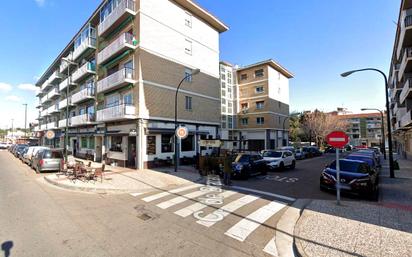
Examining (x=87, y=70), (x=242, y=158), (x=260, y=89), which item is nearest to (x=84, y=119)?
(x=87, y=70)

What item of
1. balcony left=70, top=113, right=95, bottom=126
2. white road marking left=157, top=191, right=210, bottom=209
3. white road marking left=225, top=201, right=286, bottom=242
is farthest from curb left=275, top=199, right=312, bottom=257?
balcony left=70, top=113, right=95, bottom=126

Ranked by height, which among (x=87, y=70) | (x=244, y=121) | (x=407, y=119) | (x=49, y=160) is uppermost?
(x=87, y=70)

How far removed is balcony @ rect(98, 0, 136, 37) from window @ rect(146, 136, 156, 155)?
33.9 feet

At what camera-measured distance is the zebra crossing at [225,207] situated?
5332mm

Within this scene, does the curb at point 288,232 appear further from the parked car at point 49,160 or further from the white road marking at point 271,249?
the parked car at point 49,160

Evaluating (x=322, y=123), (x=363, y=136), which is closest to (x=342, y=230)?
(x=322, y=123)

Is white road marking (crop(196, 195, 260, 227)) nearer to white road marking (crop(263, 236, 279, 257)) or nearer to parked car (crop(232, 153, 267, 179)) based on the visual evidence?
white road marking (crop(263, 236, 279, 257))

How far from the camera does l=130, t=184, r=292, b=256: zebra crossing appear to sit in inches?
210

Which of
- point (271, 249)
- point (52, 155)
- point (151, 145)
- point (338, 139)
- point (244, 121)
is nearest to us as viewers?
point (271, 249)

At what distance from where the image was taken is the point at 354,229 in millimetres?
5234

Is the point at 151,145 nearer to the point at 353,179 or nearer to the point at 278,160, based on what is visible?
the point at 278,160

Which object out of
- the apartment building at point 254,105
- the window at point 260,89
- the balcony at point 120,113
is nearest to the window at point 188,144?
the balcony at point 120,113

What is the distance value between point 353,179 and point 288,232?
202 inches

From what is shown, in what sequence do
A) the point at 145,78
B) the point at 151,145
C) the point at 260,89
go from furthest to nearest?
the point at 260,89 → the point at 151,145 → the point at 145,78
